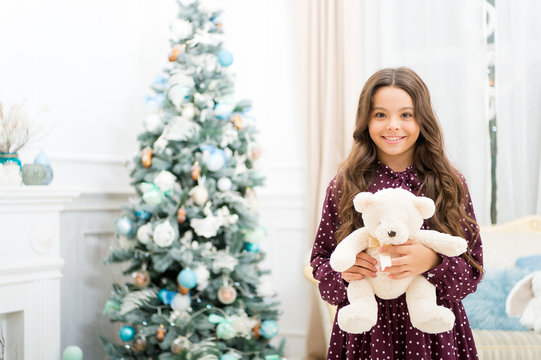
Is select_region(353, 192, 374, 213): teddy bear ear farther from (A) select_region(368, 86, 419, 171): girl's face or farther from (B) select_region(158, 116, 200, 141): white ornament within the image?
(B) select_region(158, 116, 200, 141): white ornament

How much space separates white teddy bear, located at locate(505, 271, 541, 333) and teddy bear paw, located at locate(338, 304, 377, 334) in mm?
1689

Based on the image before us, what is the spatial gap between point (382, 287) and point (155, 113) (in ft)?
6.63

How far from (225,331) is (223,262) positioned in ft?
1.08

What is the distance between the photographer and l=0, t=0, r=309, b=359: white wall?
10.5 feet

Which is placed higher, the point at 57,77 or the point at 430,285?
the point at 57,77

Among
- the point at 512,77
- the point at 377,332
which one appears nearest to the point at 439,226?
the point at 377,332

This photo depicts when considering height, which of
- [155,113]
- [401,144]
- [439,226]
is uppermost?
[155,113]

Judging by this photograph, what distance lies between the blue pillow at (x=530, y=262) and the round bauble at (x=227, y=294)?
1.42 meters

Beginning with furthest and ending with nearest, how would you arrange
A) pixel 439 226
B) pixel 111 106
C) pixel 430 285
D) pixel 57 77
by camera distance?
pixel 111 106
pixel 57 77
pixel 439 226
pixel 430 285

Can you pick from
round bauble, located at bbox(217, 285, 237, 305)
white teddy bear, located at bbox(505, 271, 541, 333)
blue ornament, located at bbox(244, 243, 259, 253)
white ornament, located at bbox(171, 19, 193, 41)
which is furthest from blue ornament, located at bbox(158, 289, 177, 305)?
white teddy bear, located at bbox(505, 271, 541, 333)

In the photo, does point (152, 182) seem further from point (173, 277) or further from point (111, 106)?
point (111, 106)

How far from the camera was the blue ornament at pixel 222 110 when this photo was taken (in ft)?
10.1

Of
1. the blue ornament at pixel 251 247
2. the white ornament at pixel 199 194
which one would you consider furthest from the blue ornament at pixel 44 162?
the blue ornament at pixel 251 247

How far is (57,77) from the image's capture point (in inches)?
130
